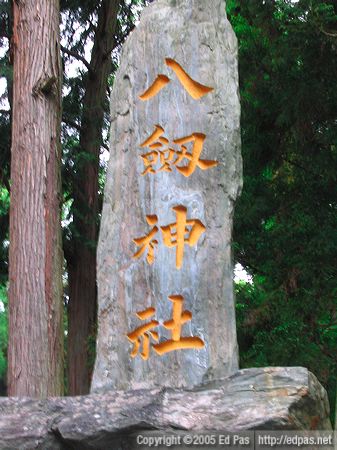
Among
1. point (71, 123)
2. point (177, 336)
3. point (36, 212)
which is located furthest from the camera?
point (71, 123)

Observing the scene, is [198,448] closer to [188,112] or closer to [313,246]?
[188,112]

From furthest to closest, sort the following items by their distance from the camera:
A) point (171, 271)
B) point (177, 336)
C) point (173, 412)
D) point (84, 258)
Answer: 1. point (84, 258)
2. point (171, 271)
3. point (177, 336)
4. point (173, 412)

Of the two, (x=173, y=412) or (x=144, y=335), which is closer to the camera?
(x=173, y=412)

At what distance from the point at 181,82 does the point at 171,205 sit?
2.57 ft

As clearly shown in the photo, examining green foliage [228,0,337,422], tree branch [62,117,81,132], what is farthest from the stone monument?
tree branch [62,117,81,132]

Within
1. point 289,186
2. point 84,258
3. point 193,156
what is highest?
point 289,186

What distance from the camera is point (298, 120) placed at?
7.52 meters

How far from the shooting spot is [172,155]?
184 inches

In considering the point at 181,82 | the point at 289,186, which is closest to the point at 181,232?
the point at 181,82

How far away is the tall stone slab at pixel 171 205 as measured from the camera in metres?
4.39

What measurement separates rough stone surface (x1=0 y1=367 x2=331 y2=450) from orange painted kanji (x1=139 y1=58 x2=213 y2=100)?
1.70 m

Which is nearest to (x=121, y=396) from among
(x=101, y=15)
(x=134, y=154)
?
(x=134, y=154)

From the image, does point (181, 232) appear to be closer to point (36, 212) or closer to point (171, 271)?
point (171, 271)

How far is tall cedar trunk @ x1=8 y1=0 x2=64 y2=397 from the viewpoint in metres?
5.53
